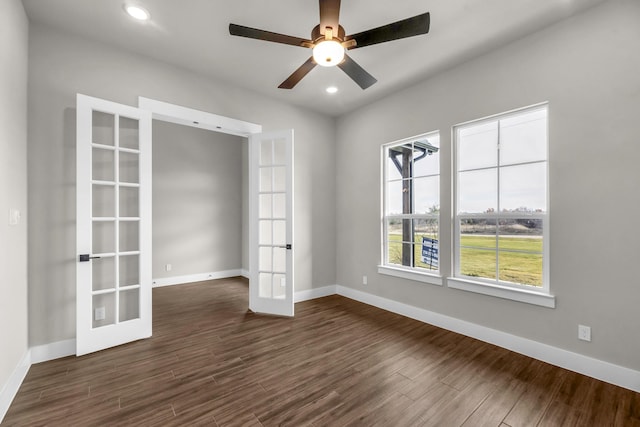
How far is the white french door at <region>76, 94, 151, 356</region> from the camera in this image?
8.45 ft

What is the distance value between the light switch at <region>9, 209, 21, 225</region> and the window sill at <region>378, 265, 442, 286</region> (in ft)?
12.4

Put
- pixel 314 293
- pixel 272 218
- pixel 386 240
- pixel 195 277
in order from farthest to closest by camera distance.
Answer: pixel 195 277 < pixel 314 293 < pixel 386 240 < pixel 272 218

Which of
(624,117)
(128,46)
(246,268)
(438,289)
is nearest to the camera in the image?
(624,117)

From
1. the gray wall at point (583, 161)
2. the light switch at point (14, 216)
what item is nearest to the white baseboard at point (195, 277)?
the light switch at point (14, 216)

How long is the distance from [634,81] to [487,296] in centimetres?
212

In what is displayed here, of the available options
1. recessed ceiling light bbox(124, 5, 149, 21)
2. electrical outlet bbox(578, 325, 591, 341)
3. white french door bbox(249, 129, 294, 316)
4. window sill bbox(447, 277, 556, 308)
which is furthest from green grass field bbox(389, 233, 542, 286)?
recessed ceiling light bbox(124, 5, 149, 21)

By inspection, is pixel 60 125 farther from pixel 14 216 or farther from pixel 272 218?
pixel 272 218

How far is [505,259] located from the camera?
112 inches

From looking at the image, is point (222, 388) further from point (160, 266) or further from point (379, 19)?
point (160, 266)

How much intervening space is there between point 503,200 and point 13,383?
4.40 meters

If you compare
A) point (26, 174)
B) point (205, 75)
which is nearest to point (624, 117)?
point (205, 75)

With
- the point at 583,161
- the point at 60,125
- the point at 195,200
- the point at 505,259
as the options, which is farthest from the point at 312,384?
the point at 195,200

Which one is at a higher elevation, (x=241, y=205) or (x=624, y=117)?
(x=624, y=117)

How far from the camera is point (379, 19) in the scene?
2.45m
